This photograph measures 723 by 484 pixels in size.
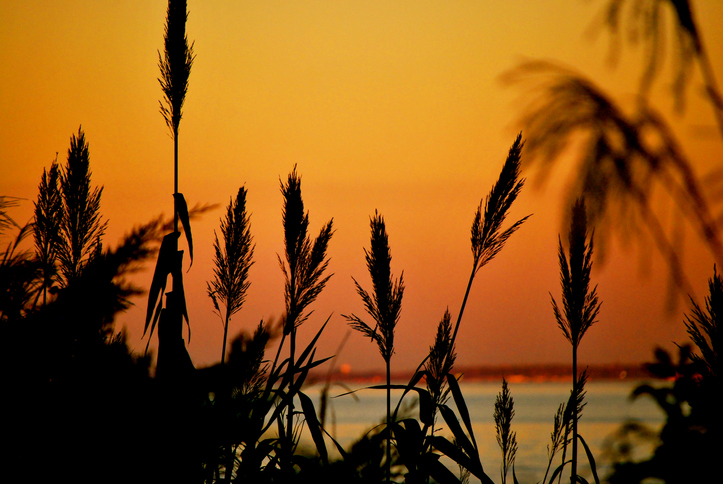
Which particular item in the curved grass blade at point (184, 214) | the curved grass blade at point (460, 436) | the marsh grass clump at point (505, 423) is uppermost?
the curved grass blade at point (184, 214)

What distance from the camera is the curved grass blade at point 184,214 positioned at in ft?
5.90

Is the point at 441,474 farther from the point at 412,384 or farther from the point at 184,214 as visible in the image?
the point at 184,214

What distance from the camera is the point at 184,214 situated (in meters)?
1.83

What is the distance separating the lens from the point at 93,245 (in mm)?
1831

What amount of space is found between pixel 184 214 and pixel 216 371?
0.58 m

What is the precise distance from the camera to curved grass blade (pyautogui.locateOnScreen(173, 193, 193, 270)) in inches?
70.8

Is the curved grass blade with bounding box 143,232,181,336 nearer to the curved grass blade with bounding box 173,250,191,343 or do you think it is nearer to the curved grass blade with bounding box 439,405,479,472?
the curved grass blade with bounding box 173,250,191,343

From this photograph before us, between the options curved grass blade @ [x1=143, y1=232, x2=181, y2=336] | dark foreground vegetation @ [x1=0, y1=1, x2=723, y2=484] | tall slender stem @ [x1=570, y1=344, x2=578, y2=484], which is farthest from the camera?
tall slender stem @ [x1=570, y1=344, x2=578, y2=484]

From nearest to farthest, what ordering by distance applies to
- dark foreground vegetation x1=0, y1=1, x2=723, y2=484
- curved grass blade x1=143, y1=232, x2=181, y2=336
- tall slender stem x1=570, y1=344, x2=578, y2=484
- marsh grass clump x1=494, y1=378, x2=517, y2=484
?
dark foreground vegetation x1=0, y1=1, x2=723, y2=484
curved grass blade x1=143, y1=232, x2=181, y2=336
tall slender stem x1=570, y1=344, x2=578, y2=484
marsh grass clump x1=494, y1=378, x2=517, y2=484

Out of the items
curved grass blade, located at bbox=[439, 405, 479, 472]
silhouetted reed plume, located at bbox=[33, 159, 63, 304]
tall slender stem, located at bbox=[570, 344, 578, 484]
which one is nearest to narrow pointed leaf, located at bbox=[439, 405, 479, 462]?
curved grass blade, located at bbox=[439, 405, 479, 472]

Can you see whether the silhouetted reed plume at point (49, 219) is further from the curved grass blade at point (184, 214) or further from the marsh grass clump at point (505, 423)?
the marsh grass clump at point (505, 423)

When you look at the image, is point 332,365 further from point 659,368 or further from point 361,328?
A: point 659,368

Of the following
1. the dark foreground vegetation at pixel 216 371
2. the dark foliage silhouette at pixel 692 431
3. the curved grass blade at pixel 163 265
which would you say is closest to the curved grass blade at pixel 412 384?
the dark foreground vegetation at pixel 216 371

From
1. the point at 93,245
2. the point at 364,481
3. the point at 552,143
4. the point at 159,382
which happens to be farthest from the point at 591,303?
the point at 93,245
